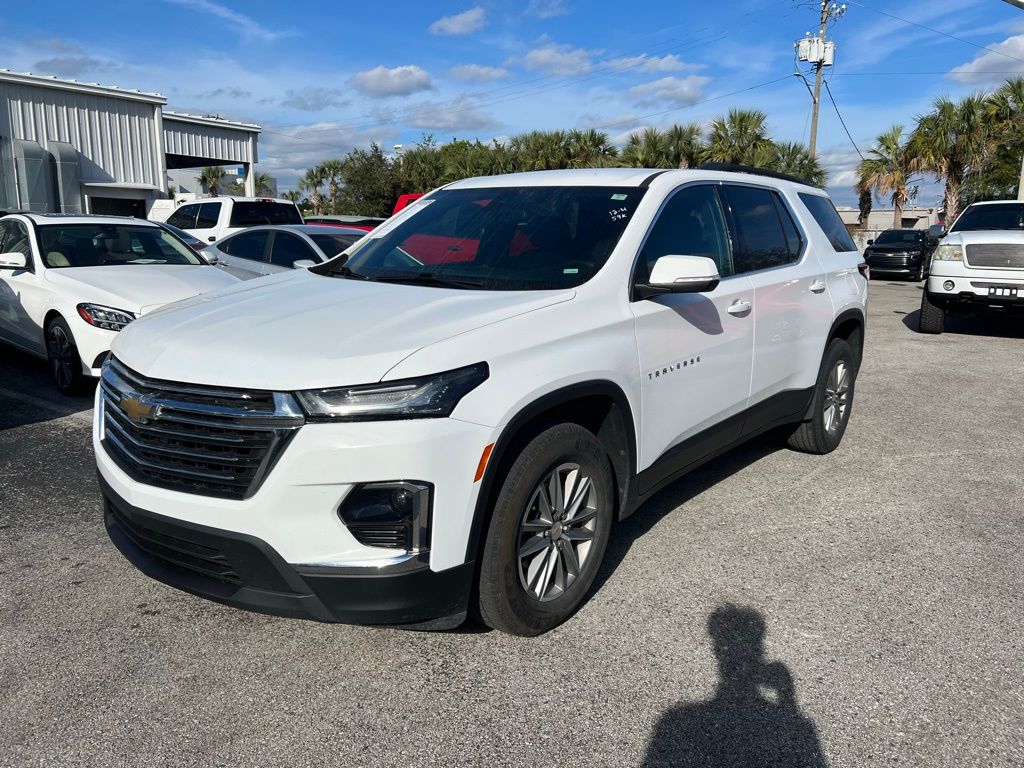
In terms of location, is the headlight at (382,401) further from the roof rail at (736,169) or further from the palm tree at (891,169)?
the palm tree at (891,169)

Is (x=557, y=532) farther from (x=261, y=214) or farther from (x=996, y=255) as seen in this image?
(x=261, y=214)

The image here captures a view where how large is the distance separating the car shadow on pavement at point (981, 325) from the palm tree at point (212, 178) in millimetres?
55206

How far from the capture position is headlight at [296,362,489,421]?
2484mm

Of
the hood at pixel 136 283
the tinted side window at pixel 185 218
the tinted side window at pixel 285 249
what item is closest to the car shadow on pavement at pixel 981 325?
the tinted side window at pixel 285 249

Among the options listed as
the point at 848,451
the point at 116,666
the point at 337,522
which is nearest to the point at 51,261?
the point at 116,666

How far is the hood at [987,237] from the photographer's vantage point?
1023 cm

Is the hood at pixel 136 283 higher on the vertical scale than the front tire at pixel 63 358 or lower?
Result: higher

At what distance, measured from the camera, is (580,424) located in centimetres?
324

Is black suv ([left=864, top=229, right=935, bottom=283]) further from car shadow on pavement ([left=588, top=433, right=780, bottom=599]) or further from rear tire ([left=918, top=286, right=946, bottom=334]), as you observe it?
car shadow on pavement ([left=588, top=433, right=780, bottom=599])

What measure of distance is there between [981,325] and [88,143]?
2357 centimetres

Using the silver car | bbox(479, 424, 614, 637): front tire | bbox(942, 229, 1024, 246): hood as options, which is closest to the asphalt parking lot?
bbox(479, 424, 614, 637): front tire

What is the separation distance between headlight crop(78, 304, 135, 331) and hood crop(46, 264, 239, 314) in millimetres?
44

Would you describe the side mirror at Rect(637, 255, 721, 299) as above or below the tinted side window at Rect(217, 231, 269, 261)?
above

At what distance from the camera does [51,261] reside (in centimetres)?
732
